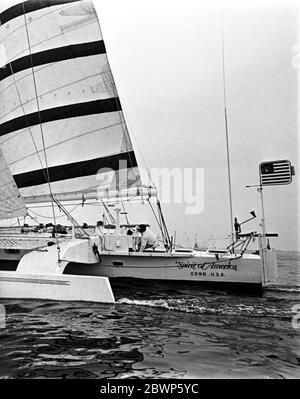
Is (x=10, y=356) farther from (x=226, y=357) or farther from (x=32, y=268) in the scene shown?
(x=32, y=268)

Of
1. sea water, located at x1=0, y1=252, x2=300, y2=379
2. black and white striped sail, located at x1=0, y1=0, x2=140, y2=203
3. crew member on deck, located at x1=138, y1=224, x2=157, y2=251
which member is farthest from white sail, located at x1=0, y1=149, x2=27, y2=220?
sea water, located at x1=0, y1=252, x2=300, y2=379

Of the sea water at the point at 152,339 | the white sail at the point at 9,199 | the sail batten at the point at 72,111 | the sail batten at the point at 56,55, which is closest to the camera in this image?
the sea water at the point at 152,339

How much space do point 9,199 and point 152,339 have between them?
10.0 m

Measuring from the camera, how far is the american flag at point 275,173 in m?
11.2

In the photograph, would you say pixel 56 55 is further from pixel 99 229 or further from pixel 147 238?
pixel 147 238

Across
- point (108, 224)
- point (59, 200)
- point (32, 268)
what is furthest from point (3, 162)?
point (32, 268)

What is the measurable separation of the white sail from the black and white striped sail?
154 cm

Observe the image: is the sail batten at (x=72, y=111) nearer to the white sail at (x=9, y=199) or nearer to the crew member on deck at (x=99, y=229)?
the white sail at (x=9, y=199)

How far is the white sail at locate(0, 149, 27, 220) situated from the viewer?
1386cm

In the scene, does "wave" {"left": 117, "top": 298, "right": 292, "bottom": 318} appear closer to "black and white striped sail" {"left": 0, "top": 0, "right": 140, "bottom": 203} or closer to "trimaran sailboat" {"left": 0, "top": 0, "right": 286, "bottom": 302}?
"trimaran sailboat" {"left": 0, "top": 0, "right": 286, "bottom": 302}

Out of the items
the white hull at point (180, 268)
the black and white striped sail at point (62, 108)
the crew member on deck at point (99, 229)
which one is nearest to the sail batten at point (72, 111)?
the black and white striped sail at point (62, 108)

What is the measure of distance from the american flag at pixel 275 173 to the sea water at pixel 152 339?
12.4 feet

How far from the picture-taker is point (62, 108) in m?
15.6

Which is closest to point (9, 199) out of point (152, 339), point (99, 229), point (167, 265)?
point (99, 229)
